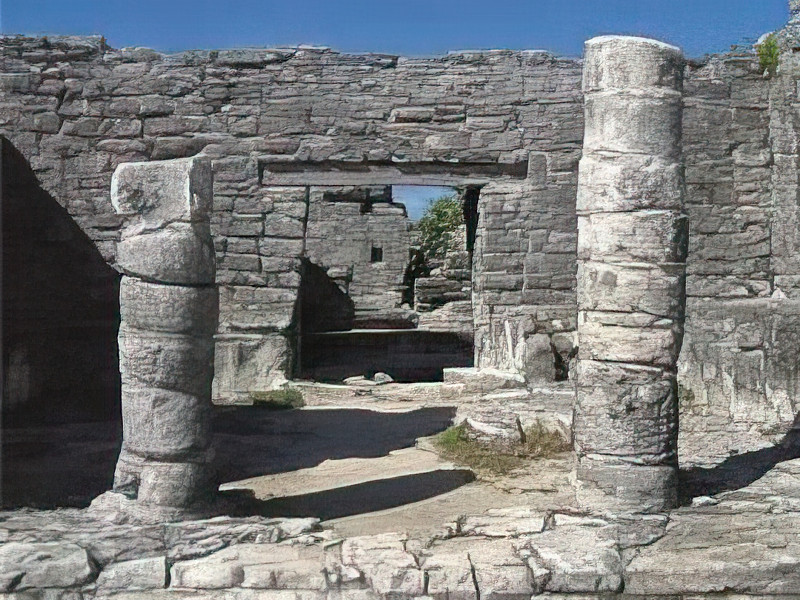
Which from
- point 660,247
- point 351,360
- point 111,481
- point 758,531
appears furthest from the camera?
point 351,360

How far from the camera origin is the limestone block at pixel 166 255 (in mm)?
5246

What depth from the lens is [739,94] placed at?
926cm

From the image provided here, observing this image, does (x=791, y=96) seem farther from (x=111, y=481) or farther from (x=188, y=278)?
(x=111, y=481)

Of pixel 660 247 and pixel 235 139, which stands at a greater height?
pixel 235 139

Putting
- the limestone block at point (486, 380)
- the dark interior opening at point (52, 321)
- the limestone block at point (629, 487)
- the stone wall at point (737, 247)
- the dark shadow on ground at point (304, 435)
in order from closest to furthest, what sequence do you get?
1. the limestone block at point (629, 487)
2. the dark shadow on ground at point (304, 435)
3. the dark interior opening at point (52, 321)
4. the stone wall at point (737, 247)
5. the limestone block at point (486, 380)

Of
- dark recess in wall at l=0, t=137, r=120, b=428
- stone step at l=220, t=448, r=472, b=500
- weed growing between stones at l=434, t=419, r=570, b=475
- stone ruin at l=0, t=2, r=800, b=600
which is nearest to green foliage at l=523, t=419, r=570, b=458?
weed growing between stones at l=434, t=419, r=570, b=475

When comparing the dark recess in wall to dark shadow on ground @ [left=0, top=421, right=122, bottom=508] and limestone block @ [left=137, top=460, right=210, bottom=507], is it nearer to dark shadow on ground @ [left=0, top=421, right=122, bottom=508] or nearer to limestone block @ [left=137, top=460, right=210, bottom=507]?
dark shadow on ground @ [left=0, top=421, right=122, bottom=508]

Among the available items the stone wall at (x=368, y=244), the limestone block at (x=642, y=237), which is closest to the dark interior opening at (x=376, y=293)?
the stone wall at (x=368, y=244)

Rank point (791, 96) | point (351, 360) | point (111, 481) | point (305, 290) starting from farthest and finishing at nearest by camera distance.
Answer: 1. point (305, 290)
2. point (351, 360)
3. point (791, 96)
4. point (111, 481)

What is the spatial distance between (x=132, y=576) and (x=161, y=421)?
922 millimetres

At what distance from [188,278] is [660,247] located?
2.87 m

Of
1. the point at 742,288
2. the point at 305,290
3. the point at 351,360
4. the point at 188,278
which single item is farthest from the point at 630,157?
the point at 305,290

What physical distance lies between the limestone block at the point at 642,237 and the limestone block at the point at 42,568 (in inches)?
138

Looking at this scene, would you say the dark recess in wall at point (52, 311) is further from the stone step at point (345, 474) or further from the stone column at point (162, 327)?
the stone column at point (162, 327)
